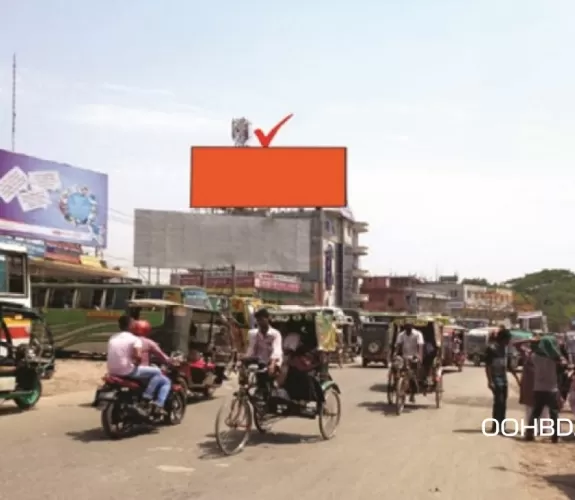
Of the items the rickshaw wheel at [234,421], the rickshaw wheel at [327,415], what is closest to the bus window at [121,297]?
the rickshaw wheel at [327,415]

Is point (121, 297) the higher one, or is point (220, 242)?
point (220, 242)

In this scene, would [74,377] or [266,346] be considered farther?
[74,377]

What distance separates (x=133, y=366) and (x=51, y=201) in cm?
2987

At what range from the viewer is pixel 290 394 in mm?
11273

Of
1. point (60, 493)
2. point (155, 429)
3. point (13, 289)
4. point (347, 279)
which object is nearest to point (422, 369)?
point (155, 429)

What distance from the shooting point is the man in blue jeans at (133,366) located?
11047 mm

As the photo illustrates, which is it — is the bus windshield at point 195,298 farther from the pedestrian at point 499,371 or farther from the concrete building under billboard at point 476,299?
the concrete building under billboard at point 476,299

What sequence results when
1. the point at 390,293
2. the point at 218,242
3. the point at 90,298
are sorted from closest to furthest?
1. the point at 90,298
2. the point at 218,242
3. the point at 390,293

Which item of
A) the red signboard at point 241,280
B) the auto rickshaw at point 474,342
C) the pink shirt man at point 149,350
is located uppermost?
the red signboard at point 241,280

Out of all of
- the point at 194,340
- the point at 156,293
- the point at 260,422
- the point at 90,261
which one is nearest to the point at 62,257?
the point at 90,261

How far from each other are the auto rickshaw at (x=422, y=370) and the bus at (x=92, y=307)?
11.4m

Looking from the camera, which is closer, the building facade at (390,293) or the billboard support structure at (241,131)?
the billboard support structure at (241,131)

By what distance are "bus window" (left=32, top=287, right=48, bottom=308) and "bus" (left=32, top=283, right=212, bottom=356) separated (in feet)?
0.62

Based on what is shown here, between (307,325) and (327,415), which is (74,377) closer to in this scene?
(307,325)
